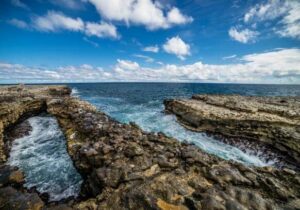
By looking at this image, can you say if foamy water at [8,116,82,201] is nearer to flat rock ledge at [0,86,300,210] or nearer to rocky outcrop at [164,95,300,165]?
flat rock ledge at [0,86,300,210]

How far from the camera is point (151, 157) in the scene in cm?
1002

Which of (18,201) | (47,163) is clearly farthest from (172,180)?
(47,163)

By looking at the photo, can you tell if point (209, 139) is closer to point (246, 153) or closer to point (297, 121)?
point (246, 153)

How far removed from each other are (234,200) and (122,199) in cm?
468

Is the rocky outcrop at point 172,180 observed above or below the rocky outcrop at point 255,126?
→ above

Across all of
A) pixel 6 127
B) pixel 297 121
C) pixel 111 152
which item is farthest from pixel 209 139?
pixel 6 127

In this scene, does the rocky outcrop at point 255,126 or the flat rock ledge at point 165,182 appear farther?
the rocky outcrop at point 255,126

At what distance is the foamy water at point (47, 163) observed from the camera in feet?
35.7

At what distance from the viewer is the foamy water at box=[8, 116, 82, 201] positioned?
10.9m

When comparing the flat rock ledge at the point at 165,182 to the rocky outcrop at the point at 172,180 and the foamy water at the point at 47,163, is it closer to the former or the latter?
the rocky outcrop at the point at 172,180

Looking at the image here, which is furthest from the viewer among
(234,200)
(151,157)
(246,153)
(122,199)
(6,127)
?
(6,127)

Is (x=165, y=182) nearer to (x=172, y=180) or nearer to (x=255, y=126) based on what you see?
(x=172, y=180)

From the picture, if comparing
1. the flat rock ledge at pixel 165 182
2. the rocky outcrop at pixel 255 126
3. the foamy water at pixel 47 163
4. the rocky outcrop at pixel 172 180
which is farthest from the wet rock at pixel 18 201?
the rocky outcrop at pixel 255 126

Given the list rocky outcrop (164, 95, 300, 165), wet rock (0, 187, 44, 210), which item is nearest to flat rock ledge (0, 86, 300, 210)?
wet rock (0, 187, 44, 210)
